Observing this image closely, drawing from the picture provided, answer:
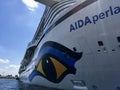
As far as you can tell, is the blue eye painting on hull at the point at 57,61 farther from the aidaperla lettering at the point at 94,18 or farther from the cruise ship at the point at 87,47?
the aidaperla lettering at the point at 94,18

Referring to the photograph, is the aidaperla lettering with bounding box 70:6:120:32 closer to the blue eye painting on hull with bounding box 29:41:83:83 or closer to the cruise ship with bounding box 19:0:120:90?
the cruise ship with bounding box 19:0:120:90

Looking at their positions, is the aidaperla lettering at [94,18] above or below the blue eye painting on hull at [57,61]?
above

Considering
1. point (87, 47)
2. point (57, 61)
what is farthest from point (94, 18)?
point (57, 61)

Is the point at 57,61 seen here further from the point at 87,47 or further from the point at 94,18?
the point at 94,18

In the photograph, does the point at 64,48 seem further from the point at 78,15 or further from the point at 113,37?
the point at 113,37

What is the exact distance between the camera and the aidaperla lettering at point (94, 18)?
38.2 feet

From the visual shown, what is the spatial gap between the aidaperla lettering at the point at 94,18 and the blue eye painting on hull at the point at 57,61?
1.63 meters

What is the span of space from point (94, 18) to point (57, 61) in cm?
486

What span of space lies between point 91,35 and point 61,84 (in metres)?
5.21

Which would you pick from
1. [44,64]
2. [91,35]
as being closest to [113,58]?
[91,35]

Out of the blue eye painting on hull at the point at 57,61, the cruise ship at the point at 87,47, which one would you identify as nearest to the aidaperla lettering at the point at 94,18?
the cruise ship at the point at 87,47

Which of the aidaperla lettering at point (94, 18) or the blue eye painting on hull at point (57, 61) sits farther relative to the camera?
the blue eye painting on hull at point (57, 61)

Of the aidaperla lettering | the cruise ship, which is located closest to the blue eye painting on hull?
the cruise ship

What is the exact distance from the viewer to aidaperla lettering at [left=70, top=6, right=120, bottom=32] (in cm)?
1164
